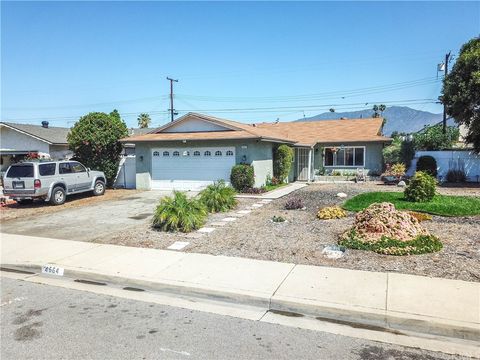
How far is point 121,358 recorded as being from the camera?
406cm

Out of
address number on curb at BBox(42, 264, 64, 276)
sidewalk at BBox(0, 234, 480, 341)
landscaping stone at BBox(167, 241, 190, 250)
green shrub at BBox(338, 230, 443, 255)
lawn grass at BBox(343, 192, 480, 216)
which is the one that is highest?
lawn grass at BBox(343, 192, 480, 216)

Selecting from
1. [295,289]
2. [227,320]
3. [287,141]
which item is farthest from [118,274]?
[287,141]

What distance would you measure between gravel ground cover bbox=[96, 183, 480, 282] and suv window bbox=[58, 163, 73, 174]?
689 cm

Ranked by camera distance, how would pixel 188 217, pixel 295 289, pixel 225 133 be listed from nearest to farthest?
pixel 295 289, pixel 188 217, pixel 225 133

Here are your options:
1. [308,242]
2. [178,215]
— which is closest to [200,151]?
[178,215]

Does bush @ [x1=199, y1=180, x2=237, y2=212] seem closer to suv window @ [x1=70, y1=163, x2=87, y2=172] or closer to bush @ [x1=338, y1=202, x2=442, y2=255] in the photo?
bush @ [x1=338, y1=202, x2=442, y2=255]

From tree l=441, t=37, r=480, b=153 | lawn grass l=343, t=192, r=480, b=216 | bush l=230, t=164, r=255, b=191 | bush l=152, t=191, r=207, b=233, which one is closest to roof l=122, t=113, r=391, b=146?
bush l=230, t=164, r=255, b=191

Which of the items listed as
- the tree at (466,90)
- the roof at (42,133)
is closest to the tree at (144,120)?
the roof at (42,133)

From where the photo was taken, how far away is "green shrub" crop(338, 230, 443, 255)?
23.9 ft

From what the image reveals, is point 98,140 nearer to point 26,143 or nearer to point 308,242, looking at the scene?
point 26,143

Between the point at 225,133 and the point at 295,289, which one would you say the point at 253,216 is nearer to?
the point at 295,289

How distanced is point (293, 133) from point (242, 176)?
1220 cm

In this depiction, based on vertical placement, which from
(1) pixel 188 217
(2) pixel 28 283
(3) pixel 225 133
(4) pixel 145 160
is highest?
(3) pixel 225 133

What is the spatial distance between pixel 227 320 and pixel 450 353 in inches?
104
